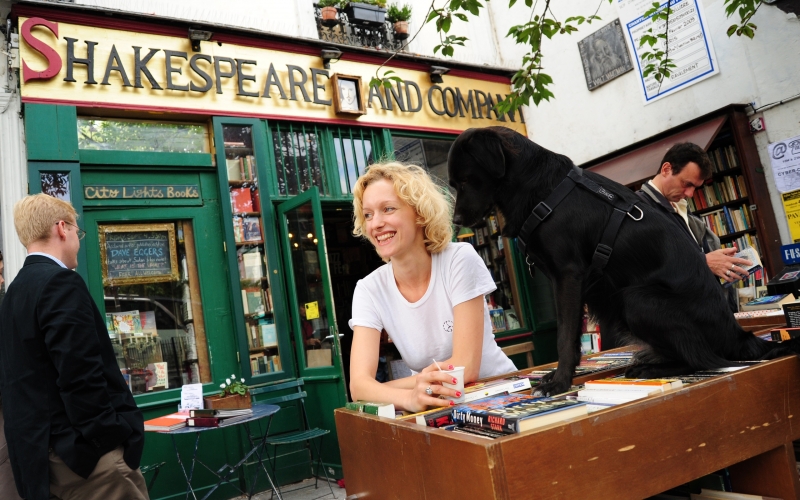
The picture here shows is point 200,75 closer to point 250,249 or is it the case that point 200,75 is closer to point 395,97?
point 250,249

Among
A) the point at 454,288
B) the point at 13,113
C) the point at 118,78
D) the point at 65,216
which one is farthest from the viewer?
the point at 118,78

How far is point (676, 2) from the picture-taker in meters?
7.24

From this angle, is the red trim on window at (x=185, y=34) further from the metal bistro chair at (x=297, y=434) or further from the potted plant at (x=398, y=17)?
the metal bistro chair at (x=297, y=434)

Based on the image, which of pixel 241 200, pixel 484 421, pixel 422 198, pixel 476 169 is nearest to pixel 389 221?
pixel 422 198

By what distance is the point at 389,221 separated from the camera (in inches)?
84.3

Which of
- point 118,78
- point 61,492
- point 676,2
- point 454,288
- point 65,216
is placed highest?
point 676,2

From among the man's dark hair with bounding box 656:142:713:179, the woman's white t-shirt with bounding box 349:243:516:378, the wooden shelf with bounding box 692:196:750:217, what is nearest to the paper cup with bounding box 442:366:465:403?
the woman's white t-shirt with bounding box 349:243:516:378

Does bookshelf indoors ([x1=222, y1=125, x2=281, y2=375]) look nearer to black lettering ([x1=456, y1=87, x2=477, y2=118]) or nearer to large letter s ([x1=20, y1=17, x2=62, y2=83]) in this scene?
large letter s ([x1=20, y1=17, x2=62, y2=83])

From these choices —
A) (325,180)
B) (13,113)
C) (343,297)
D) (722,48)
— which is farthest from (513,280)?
(13,113)

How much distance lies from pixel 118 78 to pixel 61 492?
430 centimetres

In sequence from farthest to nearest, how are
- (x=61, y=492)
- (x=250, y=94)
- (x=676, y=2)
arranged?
1. (x=676, y=2)
2. (x=250, y=94)
3. (x=61, y=492)

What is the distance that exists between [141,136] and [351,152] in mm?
2361

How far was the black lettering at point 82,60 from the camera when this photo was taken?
5.31 meters

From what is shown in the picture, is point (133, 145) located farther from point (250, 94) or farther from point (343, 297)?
point (343, 297)
